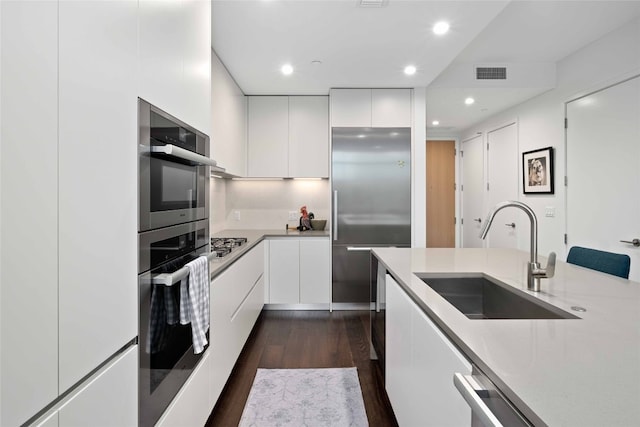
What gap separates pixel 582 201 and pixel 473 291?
2.39 meters

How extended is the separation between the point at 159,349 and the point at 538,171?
418 centimetres

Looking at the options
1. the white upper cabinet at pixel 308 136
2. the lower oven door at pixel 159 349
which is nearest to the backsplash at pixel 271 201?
the white upper cabinet at pixel 308 136

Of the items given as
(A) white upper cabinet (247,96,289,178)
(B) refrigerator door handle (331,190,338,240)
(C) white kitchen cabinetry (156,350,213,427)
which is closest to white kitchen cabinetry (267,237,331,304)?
(B) refrigerator door handle (331,190,338,240)

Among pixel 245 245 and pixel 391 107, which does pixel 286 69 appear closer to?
pixel 391 107

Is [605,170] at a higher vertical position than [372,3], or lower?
lower

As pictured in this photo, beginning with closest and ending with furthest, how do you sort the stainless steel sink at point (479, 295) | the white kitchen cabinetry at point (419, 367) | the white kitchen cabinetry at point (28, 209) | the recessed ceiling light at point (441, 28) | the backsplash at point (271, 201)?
the white kitchen cabinetry at point (28, 209), the white kitchen cabinetry at point (419, 367), the stainless steel sink at point (479, 295), the recessed ceiling light at point (441, 28), the backsplash at point (271, 201)

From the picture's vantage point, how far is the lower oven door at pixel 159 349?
0.99m

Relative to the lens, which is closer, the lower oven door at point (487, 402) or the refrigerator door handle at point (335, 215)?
Answer: the lower oven door at point (487, 402)

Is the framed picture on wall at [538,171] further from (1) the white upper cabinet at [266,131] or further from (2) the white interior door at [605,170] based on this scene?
(1) the white upper cabinet at [266,131]

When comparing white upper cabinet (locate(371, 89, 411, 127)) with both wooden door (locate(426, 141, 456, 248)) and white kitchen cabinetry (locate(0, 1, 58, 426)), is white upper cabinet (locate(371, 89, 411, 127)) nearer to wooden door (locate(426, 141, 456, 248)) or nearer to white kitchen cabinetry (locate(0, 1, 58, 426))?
wooden door (locate(426, 141, 456, 248))

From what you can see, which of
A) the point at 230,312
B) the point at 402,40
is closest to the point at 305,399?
the point at 230,312

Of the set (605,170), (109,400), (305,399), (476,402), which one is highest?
(605,170)

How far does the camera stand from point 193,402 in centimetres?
139

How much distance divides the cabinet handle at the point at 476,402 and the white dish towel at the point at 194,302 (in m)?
0.98
